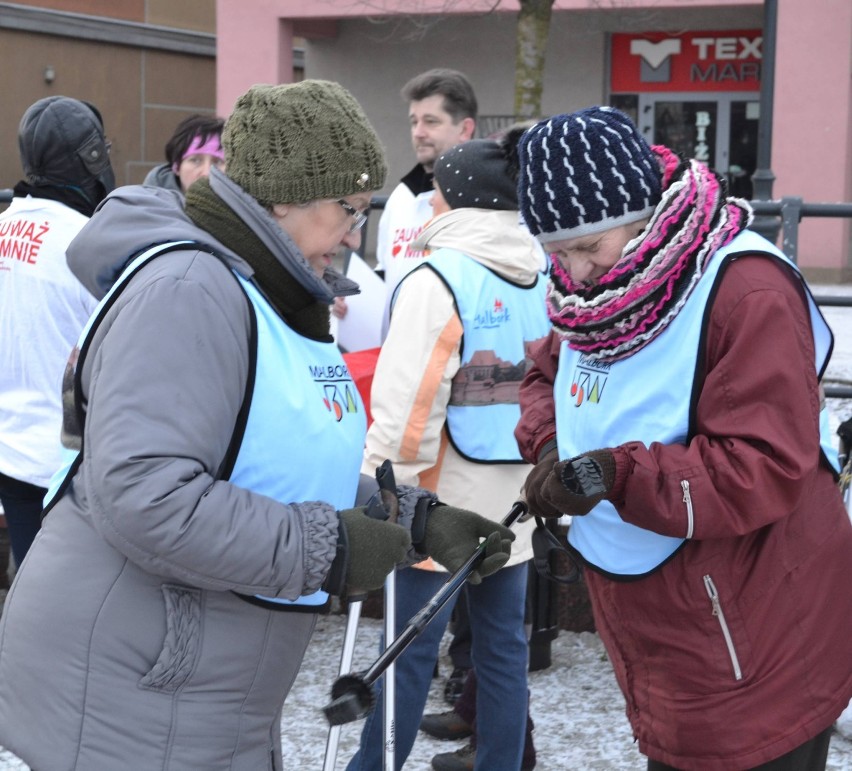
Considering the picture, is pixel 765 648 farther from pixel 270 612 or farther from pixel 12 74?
pixel 12 74

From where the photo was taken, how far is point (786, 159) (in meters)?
16.3

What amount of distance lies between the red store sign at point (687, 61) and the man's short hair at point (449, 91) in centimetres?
1344

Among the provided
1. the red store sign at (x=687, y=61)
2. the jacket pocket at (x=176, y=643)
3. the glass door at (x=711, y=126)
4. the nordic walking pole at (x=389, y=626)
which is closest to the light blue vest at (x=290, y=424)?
the jacket pocket at (x=176, y=643)

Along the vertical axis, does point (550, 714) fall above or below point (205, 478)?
below

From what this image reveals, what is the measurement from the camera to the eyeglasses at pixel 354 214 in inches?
85.6

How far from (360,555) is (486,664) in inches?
64.9

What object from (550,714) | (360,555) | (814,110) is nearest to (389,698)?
(360,555)

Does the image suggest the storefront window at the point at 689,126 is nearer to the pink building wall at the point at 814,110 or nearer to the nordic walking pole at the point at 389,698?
the pink building wall at the point at 814,110

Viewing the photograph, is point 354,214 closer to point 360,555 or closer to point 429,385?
point 360,555

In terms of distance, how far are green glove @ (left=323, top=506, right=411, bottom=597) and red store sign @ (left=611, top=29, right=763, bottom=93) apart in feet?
55.3

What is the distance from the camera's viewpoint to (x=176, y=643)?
1.95 metres

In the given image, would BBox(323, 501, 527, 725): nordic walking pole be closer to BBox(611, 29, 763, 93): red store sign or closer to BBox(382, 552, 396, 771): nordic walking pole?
BBox(382, 552, 396, 771): nordic walking pole

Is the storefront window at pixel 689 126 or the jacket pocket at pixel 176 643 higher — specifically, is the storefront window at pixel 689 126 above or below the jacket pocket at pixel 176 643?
above

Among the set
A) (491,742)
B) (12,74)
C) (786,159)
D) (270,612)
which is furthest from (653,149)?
(12,74)
